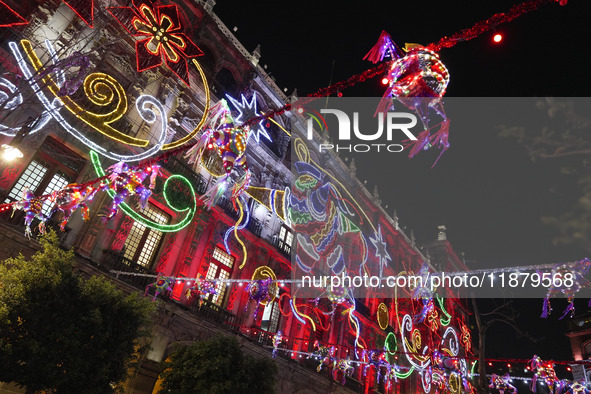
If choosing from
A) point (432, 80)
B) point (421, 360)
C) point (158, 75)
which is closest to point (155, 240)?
point (158, 75)

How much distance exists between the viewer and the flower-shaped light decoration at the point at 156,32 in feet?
50.3

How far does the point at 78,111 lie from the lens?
1398 cm

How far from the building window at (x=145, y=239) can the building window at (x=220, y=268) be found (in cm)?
294

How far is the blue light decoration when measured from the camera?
824 inches

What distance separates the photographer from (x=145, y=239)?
16219mm

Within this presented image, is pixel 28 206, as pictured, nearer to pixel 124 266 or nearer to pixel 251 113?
pixel 124 266

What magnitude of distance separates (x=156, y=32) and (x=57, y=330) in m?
12.4

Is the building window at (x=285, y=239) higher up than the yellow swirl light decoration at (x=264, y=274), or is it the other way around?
the building window at (x=285, y=239)

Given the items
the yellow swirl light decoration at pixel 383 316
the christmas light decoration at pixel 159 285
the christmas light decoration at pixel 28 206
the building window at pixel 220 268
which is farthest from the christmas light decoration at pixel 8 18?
the yellow swirl light decoration at pixel 383 316

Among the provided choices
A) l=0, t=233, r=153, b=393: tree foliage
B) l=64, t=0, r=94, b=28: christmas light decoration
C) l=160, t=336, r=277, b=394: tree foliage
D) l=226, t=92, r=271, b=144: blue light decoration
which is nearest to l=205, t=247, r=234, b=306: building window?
l=160, t=336, r=277, b=394: tree foliage

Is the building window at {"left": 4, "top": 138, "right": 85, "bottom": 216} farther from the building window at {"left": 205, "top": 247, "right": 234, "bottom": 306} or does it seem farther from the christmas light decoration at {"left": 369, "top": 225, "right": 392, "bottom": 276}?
the christmas light decoration at {"left": 369, "top": 225, "right": 392, "bottom": 276}

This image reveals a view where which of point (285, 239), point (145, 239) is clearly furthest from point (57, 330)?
point (285, 239)

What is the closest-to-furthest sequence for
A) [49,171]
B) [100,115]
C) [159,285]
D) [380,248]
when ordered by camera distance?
[49,171] → [100,115] → [159,285] → [380,248]

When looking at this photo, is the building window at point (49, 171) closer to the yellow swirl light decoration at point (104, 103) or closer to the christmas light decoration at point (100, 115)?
the christmas light decoration at point (100, 115)
